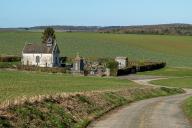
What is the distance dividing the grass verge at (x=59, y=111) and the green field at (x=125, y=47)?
97112mm

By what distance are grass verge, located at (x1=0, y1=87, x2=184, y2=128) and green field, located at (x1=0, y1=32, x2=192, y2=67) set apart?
319 ft

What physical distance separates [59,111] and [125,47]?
458ft

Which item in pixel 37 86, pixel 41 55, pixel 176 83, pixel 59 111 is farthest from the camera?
pixel 41 55

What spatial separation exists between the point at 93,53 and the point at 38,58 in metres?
37.8

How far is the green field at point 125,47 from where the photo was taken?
14200 cm

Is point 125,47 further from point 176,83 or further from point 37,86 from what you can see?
point 37,86

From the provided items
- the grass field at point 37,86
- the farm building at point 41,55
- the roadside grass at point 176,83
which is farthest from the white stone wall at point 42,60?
the grass field at point 37,86

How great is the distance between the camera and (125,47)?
164625 millimetres

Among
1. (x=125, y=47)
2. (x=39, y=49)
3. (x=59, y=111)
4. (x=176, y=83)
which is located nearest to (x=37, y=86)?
(x=59, y=111)

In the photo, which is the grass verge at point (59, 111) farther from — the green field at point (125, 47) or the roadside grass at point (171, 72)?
the green field at point (125, 47)

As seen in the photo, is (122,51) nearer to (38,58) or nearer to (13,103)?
(38,58)

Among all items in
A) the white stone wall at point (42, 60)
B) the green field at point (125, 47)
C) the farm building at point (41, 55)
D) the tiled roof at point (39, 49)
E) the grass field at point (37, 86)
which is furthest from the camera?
the green field at point (125, 47)

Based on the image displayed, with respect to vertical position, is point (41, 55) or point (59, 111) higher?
point (59, 111)

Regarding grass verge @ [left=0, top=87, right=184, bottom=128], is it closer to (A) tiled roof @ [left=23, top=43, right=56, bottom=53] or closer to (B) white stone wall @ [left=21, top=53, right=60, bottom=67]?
(B) white stone wall @ [left=21, top=53, right=60, bottom=67]
